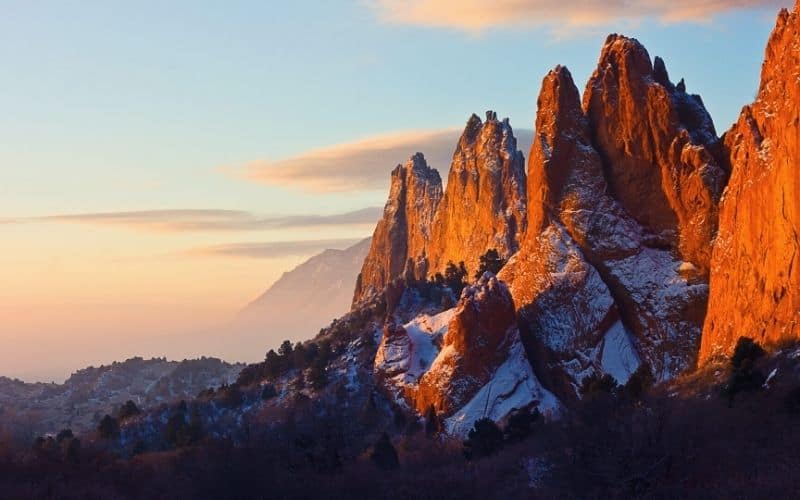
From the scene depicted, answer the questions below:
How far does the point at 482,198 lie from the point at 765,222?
91418 mm

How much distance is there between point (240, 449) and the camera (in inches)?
3054

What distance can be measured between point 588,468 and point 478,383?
4169 cm

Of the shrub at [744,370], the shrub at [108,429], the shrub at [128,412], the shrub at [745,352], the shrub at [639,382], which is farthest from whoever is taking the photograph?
the shrub at [128,412]

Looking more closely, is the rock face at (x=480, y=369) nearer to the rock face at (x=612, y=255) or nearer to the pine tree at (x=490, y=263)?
the rock face at (x=612, y=255)

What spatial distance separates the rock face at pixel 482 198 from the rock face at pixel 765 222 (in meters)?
68.4

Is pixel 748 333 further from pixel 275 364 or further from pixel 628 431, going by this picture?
pixel 275 364

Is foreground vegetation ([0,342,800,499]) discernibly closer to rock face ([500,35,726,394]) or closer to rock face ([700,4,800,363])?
rock face ([700,4,800,363])

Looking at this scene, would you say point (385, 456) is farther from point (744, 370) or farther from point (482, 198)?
point (482, 198)

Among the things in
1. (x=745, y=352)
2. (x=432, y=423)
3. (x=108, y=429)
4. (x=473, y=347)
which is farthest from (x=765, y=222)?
(x=108, y=429)

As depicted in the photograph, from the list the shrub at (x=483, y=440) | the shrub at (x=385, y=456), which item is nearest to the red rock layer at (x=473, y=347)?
the shrub at (x=483, y=440)

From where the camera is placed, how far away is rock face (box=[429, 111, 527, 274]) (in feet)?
569

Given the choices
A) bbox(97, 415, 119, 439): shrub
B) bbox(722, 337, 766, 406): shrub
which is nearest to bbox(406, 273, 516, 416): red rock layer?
bbox(722, 337, 766, 406): shrub

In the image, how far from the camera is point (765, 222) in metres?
90.9

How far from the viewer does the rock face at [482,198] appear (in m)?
173
